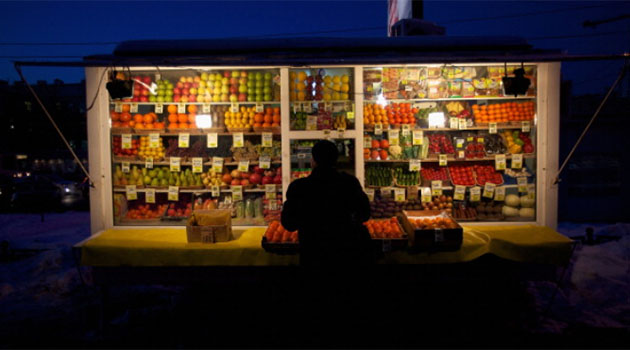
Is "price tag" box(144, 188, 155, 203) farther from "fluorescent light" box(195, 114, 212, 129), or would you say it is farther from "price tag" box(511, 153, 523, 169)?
"price tag" box(511, 153, 523, 169)

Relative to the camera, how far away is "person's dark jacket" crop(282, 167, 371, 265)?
334 cm

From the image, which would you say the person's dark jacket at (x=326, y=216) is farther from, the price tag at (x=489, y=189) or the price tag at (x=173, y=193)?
the price tag at (x=489, y=189)

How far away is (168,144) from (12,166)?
29717 millimetres

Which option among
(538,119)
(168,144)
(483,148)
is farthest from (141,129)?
(538,119)

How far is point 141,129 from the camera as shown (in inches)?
230

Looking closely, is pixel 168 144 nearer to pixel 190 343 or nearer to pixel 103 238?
pixel 103 238

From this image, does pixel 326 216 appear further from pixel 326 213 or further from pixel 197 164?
pixel 197 164

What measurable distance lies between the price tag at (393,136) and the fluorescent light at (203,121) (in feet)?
9.17

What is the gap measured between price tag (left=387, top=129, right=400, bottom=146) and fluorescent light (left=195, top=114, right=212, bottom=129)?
2795 mm

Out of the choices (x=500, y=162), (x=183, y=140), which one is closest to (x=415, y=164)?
(x=500, y=162)

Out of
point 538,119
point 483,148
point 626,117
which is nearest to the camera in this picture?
point 538,119

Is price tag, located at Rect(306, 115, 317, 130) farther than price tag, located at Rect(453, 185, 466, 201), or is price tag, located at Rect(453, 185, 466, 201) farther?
price tag, located at Rect(453, 185, 466, 201)

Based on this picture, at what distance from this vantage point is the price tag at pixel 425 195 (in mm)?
5965

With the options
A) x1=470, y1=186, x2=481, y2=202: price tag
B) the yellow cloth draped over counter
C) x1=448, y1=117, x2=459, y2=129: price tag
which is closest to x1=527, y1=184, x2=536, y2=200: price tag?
x1=470, y1=186, x2=481, y2=202: price tag
